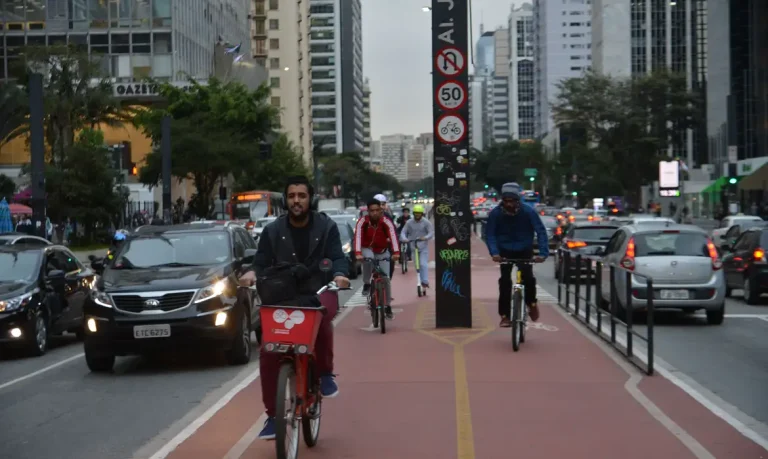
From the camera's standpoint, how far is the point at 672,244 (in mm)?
17609

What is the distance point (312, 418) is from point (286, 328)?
86 centimetres

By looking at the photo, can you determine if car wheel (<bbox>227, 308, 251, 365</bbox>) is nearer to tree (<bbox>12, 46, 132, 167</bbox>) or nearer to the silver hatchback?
the silver hatchback

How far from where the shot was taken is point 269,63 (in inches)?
5522

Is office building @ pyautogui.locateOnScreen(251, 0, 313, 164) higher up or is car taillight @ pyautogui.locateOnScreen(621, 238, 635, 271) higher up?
office building @ pyautogui.locateOnScreen(251, 0, 313, 164)

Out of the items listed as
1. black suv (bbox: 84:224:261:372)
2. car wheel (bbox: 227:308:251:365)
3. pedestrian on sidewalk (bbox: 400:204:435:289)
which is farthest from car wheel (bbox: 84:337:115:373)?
pedestrian on sidewalk (bbox: 400:204:435:289)

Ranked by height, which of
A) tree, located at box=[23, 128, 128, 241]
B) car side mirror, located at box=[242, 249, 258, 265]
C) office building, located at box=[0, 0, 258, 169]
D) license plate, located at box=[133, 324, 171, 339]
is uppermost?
office building, located at box=[0, 0, 258, 169]

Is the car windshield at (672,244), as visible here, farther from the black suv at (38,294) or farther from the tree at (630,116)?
the tree at (630,116)

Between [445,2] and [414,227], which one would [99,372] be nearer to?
[445,2]

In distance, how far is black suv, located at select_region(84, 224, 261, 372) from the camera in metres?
12.4

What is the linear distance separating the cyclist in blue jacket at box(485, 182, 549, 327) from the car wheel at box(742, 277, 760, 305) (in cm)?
905

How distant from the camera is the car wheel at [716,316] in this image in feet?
57.2

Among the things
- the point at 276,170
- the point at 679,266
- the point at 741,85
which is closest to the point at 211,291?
the point at 679,266

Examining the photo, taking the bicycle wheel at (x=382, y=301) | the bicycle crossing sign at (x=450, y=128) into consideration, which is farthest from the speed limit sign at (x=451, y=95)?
the bicycle wheel at (x=382, y=301)

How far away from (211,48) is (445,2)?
2776 inches
